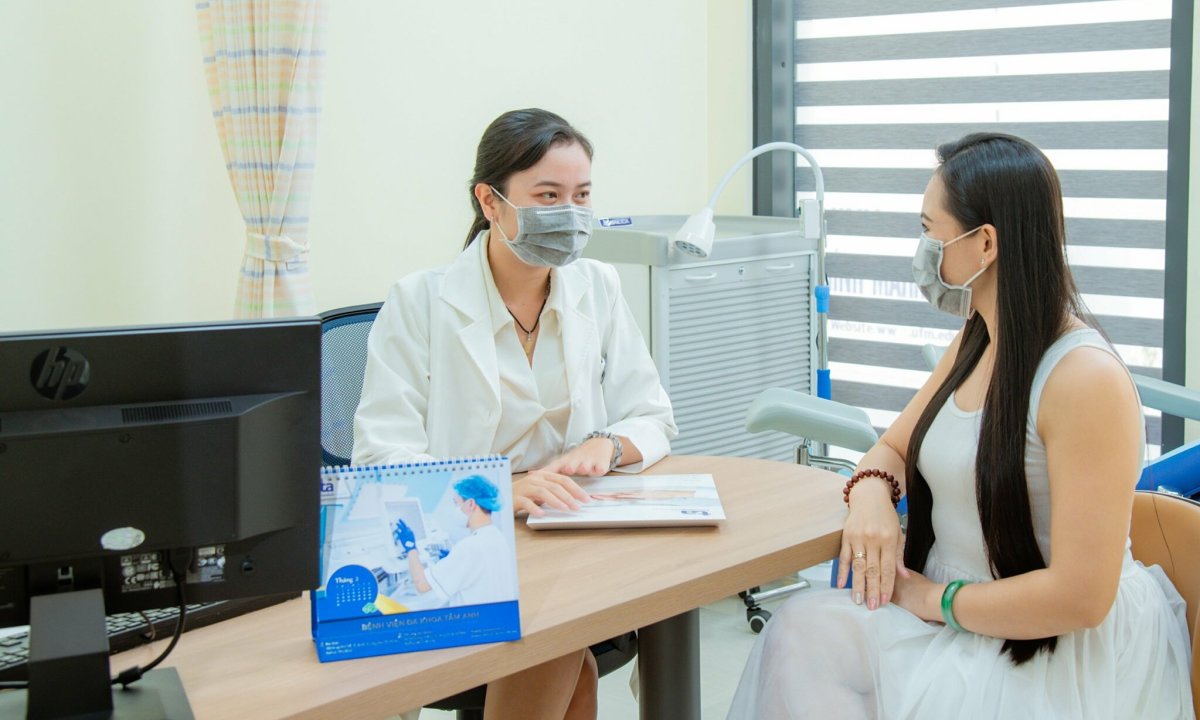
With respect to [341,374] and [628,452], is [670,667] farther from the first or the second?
[341,374]

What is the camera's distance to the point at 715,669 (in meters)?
3.02

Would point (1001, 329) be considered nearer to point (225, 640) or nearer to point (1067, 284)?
point (1067, 284)

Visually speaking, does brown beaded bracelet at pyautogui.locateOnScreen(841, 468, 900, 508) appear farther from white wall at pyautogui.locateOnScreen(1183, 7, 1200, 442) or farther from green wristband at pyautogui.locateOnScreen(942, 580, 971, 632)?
white wall at pyautogui.locateOnScreen(1183, 7, 1200, 442)

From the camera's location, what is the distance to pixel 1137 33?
332 cm

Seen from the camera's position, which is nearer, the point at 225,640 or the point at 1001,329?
the point at 225,640

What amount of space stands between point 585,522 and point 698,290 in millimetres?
1625

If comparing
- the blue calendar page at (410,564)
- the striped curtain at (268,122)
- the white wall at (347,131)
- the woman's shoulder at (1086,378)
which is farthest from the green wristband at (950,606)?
the white wall at (347,131)

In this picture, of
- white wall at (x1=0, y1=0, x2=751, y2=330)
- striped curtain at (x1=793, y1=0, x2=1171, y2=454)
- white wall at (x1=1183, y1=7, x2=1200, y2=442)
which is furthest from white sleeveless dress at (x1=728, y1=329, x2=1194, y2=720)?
striped curtain at (x1=793, y1=0, x2=1171, y2=454)

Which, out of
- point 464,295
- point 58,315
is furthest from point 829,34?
point 58,315

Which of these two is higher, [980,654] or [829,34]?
[829,34]

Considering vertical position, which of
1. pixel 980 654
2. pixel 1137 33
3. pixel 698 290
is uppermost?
pixel 1137 33

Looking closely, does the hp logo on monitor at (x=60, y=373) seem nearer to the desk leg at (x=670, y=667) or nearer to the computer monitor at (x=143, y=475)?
the computer monitor at (x=143, y=475)

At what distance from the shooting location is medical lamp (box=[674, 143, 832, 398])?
306 cm

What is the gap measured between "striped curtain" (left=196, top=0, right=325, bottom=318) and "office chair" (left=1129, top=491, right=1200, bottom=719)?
181cm
